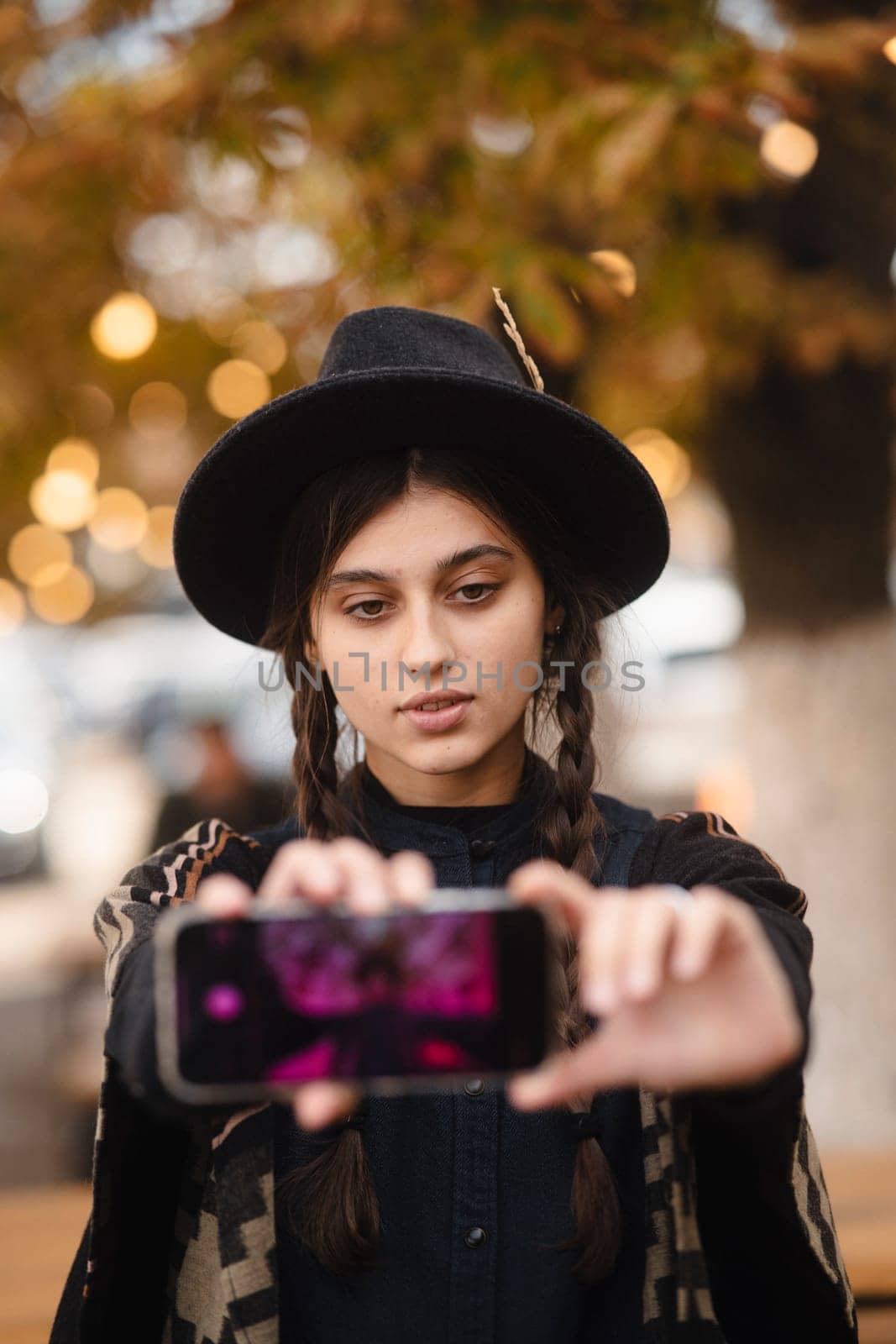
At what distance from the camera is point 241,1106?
1526 mm

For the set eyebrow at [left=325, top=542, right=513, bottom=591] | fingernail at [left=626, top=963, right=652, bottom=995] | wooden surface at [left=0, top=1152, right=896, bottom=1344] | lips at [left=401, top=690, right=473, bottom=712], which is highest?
eyebrow at [left=325, top=542, right=513, bottom=591]

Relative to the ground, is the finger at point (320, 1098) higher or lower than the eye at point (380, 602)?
lower

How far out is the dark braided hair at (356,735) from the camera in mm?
1589

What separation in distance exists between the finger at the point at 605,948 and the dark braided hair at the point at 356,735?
58cm

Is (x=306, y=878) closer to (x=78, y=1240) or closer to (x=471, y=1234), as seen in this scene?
(x=471, y=1234)

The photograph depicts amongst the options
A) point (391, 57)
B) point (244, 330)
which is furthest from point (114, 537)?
point (391, 57)

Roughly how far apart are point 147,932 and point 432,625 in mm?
541

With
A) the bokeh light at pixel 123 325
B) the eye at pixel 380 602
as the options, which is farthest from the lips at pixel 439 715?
the bokeh light at pixel 123 325

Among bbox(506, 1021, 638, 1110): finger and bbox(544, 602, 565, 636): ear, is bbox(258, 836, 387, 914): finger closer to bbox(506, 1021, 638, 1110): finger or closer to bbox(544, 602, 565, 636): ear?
bbox(506, 1021, 638, 1110): finger

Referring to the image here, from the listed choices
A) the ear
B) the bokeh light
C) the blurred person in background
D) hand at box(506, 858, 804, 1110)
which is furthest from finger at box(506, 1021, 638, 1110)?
the blurred person in background

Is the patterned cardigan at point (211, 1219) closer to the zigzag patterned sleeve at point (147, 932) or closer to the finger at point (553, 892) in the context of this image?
the zigzag patterned sleeve at point (147, 932)

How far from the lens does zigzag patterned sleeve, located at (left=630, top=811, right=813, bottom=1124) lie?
4.05ft

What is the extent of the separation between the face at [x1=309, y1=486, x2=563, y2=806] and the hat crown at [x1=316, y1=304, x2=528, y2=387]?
0.21 metres

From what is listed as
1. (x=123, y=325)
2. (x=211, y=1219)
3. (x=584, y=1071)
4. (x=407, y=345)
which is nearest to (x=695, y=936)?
(x=584, y=1071)
